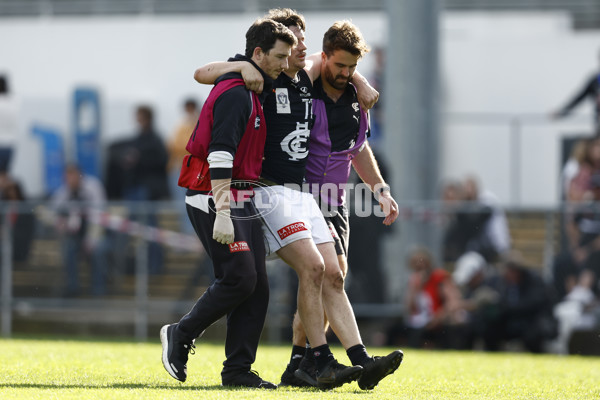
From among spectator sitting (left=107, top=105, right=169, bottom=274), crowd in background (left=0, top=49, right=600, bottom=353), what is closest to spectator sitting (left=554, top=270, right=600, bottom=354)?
crowd in background (left=0, top=49, right=600, bottom=353)

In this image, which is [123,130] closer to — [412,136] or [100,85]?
[100,85]

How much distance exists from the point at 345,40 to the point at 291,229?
1086 mm

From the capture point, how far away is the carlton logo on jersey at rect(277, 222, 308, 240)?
6.28 metres

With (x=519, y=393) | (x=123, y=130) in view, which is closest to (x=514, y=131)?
(x=123, y=130)

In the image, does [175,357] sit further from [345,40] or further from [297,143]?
[345,40]

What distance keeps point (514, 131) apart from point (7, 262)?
255 inches

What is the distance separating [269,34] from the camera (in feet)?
20.2

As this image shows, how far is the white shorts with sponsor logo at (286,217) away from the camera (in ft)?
20.7

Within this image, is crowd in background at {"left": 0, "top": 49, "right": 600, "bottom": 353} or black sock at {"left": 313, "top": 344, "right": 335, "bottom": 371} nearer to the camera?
black sock at {"left": 313, "top": 344, "right": 335, "bottom": 371}

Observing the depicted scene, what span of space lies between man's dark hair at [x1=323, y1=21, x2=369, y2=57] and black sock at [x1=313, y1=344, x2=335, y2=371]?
5.35 feet

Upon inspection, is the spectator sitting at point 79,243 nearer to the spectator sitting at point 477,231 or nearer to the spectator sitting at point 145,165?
the spectator sitting at point 145,165

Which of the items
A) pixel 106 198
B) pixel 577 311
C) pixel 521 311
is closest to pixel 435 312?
pixel 521 311

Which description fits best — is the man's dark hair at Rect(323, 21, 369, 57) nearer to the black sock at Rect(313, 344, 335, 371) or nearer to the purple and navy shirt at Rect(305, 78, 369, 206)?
the purple and navy shirt at Rect(305, 78, 369, 206)

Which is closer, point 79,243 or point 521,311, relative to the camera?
point 521,311
